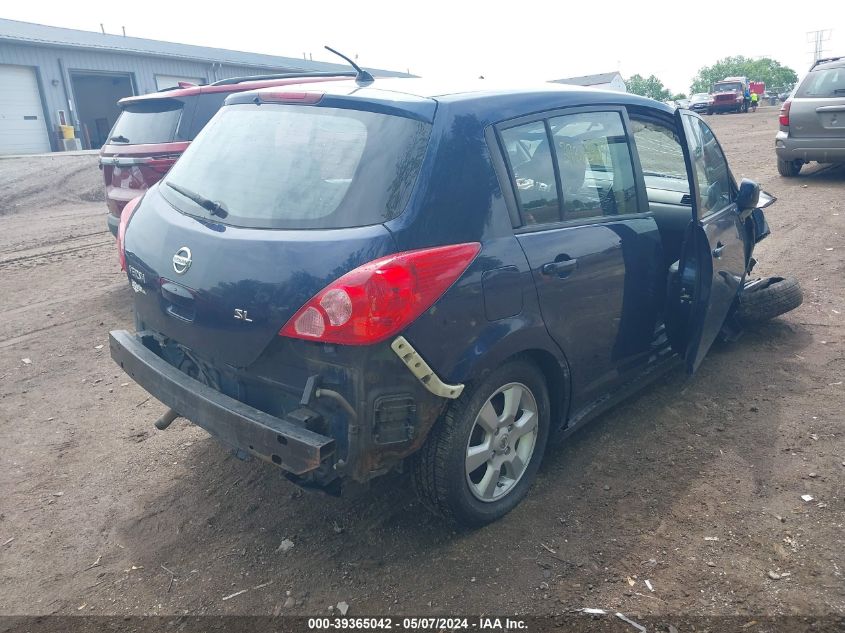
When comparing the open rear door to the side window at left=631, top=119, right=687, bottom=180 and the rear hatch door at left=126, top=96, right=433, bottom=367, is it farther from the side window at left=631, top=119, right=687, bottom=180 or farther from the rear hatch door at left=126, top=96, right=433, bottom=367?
the rear hatch door at left=126, top=96, right=433, bottom=367

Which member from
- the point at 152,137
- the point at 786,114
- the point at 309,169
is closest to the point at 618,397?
the point at 309,169

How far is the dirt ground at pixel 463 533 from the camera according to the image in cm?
273

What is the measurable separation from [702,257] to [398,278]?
2232mm

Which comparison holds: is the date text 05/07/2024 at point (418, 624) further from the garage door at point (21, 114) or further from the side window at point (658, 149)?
the garage door at point (21, 114)

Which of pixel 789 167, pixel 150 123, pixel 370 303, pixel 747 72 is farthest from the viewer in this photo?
pixel 747 72

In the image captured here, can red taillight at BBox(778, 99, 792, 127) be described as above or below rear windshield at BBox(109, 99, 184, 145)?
below

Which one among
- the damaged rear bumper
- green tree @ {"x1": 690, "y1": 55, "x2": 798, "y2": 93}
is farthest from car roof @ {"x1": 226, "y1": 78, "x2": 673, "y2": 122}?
green tree @ {"x1": 690, "y1": 55, "x2": 798, "y2": 93}

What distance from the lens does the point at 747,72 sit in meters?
112

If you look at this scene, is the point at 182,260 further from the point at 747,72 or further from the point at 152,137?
the point at 747,72

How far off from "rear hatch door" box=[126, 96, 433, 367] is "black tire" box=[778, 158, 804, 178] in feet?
35.4

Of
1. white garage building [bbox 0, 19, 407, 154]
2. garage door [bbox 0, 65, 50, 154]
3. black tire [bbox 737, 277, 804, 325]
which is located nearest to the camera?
black tire [bbox 737, 277, 804, 325]

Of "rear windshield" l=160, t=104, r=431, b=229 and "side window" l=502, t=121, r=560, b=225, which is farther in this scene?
"side window" l=502, t=121, r=560, b=225

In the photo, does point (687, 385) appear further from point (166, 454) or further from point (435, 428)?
point (166, 454)

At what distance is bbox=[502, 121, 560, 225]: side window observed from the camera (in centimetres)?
303
